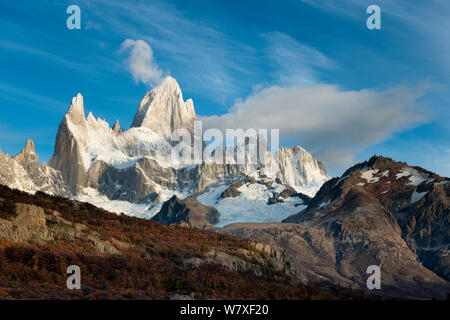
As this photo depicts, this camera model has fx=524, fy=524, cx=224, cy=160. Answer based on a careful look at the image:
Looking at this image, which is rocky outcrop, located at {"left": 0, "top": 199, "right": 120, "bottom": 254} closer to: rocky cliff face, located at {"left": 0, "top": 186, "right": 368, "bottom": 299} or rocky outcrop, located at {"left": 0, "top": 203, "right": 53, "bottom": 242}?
rocky outcrop, located at {"left": 0, "top": 203, "right": 53, "bottom": 242}

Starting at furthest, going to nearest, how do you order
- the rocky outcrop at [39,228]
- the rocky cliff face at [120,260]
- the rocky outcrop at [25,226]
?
→ the rocky outcrop at [39,228]
the rocky outcrop at [25,226]
the rocky cliff face at [120,260]

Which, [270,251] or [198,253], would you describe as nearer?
[198,253]

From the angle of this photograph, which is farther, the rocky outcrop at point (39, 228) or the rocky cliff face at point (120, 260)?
the rocky outcrop at point (39, 228)

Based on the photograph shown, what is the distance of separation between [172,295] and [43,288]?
1143 cm

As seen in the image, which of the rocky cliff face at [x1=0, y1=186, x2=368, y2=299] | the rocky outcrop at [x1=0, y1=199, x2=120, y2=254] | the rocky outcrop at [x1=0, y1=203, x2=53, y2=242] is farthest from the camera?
the rocky outcrop at [x1=0, y1=199, x2=120, y2=254]

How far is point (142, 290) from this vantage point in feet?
161

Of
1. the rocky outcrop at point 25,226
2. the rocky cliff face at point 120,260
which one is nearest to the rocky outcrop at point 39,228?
the rocky outcrop at point 25,226

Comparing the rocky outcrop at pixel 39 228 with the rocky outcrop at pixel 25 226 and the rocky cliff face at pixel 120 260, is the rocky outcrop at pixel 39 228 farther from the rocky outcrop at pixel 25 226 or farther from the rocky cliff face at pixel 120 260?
the rocky cliff face at pixel 120 260

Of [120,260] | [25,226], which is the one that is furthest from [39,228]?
[120,260]

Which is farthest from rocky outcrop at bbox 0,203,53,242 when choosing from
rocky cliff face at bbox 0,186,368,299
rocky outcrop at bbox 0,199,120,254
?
rocky cliff face at bbox 0,186,368,299
